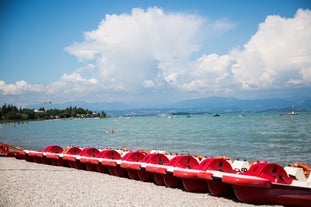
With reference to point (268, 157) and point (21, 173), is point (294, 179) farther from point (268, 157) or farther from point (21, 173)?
point (268, 157)

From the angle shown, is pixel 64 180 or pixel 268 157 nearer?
pixel 64 180

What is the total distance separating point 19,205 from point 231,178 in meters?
6.24

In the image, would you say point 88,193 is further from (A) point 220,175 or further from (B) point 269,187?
(B) point 269,187

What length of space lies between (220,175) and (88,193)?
443 centimetres

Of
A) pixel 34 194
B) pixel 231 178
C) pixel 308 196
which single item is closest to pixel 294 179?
pixel 308 196

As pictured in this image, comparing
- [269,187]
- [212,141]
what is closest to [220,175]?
Answer: [269,187]

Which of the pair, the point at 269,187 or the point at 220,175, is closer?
the point at 269,187

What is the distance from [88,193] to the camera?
39.5ft

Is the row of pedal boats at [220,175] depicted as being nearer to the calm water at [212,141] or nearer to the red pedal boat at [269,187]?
the red pedal boat at [269,187]

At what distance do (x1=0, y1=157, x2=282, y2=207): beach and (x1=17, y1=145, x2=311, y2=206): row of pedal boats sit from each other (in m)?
0.39

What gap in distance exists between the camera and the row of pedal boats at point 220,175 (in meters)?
10.6

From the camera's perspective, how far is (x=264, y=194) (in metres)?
10.8

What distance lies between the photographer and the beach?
35.4 ft

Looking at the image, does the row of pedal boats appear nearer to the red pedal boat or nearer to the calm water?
the red pedal boat
